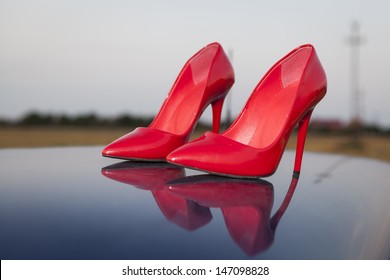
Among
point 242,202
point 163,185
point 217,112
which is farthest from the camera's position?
point 217,112

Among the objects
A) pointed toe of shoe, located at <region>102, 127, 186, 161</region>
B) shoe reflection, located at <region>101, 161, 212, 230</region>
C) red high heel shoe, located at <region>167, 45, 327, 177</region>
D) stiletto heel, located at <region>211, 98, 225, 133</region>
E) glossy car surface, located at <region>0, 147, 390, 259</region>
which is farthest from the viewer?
stiletto heel, located at <region>211, 98, 225, 133</region>

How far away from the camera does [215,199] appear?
2.69 ft

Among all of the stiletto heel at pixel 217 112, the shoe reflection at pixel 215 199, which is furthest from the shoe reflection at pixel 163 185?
Result: the stiletto heel at pixel 217 112

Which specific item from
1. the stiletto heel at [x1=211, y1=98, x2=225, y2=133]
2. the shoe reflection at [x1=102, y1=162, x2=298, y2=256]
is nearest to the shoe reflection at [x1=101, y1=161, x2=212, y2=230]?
the shoe reflection at [x1=102, y1=162, x2=298, y2=256]

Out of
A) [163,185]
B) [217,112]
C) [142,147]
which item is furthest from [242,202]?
[217,112]

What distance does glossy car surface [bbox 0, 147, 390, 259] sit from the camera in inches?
22.4

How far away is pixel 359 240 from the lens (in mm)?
621

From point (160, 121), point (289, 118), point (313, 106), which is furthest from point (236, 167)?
point (160, 121)

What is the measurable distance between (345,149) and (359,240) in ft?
31.2

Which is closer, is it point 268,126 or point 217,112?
point 268,126

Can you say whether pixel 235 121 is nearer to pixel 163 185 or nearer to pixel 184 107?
pixel 184 107

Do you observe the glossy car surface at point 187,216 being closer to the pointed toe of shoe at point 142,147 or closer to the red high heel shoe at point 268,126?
the red high heel shoe at point 268,126

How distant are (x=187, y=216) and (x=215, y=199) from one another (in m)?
0.13

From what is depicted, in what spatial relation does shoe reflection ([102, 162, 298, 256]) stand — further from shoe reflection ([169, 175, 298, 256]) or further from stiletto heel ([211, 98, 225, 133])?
stiletto heel ([211, 98, 225, 133])
